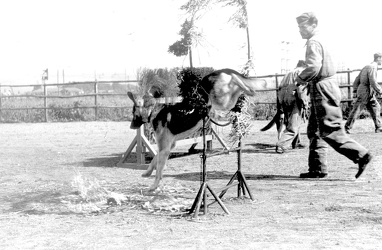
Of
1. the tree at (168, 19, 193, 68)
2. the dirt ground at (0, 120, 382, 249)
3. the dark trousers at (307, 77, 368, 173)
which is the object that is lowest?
the dirt ground at (0, 120, 382, 249)

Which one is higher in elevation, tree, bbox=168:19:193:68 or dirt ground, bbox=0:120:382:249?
tree, bbox=168:19:193:68

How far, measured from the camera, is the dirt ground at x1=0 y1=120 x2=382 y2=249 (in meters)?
4.46

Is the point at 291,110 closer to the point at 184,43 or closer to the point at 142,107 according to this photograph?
the point at 184,43

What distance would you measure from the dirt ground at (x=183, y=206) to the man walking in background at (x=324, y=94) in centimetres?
44

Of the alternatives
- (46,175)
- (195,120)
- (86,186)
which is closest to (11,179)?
(46,175)

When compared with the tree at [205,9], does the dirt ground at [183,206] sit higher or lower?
lower

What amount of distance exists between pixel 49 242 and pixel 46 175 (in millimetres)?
4092

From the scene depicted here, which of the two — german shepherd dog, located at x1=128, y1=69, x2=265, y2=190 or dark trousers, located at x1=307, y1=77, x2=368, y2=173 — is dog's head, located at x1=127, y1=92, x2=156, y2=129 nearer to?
german shepherd dog, located at x1=128, y1=69, x2=265, y2=190

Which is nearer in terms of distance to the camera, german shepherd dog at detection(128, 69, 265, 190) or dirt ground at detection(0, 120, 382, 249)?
dirt ground at detection(0, 120, 382, 249)

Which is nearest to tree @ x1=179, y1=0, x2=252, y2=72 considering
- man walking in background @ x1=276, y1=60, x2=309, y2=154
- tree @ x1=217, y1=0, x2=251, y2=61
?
tree @ x1=217, y1=0, x2=251, y2=61

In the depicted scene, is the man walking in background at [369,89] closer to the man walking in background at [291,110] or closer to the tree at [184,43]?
the man walking in background at [291,110]

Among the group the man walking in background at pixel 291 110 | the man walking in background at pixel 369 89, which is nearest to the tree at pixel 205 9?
the man walking in background at pixel 291 110

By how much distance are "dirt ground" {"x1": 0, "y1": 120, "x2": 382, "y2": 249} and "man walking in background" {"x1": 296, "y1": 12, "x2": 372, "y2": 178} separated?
441 mm

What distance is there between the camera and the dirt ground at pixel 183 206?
446cm
